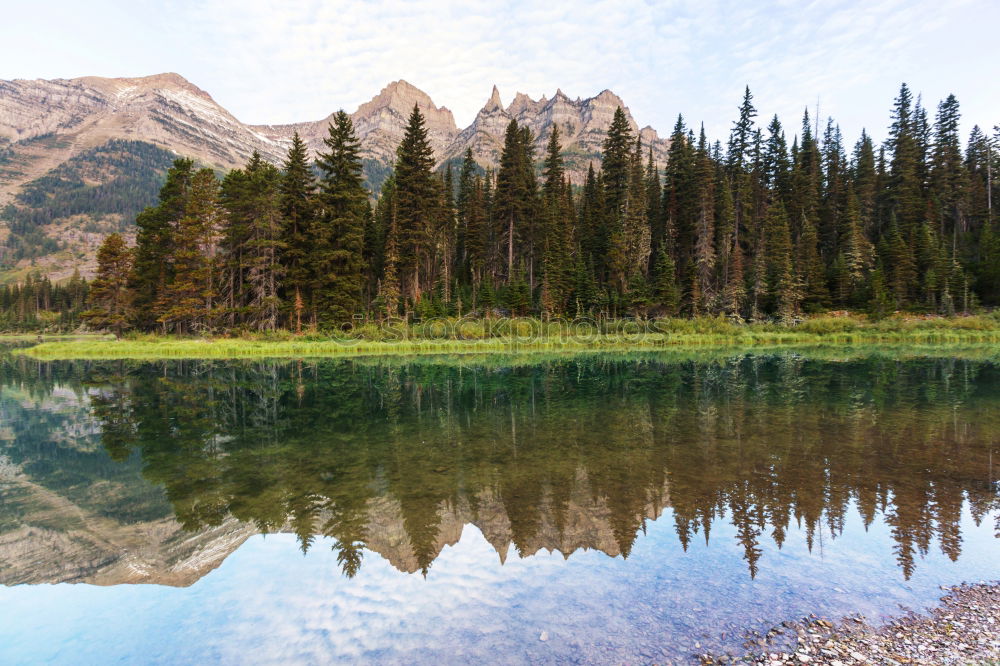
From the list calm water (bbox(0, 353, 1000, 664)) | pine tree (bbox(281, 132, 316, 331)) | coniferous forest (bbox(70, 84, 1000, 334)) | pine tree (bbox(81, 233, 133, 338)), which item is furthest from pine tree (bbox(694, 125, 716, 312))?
pine tree (bbox(81, 233, 133, 338))

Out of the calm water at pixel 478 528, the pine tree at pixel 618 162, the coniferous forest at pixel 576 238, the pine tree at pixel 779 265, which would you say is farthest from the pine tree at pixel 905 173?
the calm water at pixel 478 528

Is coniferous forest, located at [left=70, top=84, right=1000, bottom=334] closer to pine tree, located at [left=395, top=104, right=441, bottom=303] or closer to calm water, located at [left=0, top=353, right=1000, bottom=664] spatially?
pine tree, located at [left=395, top=104, right=441, bottom=303]

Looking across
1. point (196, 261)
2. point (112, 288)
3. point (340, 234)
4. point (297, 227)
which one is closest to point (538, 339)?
point (340, 234)

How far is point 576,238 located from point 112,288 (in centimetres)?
5546

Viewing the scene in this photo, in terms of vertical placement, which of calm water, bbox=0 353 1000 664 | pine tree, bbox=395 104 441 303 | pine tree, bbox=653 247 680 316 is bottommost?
calm water, bbox=0 353 1000 664

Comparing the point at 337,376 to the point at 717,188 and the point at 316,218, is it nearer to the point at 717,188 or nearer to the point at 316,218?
the point at 316,218

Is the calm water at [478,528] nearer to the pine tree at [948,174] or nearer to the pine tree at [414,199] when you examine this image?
the pine tree at [414,199]

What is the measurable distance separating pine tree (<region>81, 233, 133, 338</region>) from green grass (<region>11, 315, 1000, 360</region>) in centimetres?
305

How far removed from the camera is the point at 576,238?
6606 cm

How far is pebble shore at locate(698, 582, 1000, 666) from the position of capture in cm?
471

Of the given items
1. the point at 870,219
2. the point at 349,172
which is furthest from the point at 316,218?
the point at 870,219

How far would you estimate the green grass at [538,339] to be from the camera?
1672 inches

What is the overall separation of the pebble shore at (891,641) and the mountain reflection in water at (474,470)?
131 cm

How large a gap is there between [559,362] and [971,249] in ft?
195
